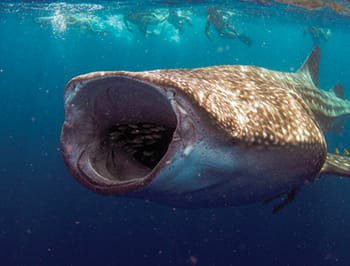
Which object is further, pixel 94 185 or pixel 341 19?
pixel 341 19

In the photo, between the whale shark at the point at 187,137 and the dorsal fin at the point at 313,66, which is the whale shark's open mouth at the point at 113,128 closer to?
the whale shark at the point at 187,137

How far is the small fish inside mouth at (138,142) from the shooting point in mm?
3139

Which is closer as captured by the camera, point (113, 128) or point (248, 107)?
point (248, 107)

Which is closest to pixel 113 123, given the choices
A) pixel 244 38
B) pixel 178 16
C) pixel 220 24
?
A: pixel 244 38

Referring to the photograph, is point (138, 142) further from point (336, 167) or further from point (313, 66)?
point (313, 66)

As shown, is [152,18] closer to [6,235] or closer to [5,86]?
[6,235]

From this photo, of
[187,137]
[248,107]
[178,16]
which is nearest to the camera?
[187,137]

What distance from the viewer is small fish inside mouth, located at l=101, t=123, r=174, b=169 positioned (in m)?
3.14

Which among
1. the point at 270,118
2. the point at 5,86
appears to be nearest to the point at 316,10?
the point at 270,118

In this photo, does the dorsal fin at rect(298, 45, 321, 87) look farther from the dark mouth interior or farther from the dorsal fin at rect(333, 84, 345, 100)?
the dark mouth interior

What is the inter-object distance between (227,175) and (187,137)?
2.32ft

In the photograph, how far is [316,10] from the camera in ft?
57.9

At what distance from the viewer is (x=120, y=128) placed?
336 cm

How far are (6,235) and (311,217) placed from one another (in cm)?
1165
